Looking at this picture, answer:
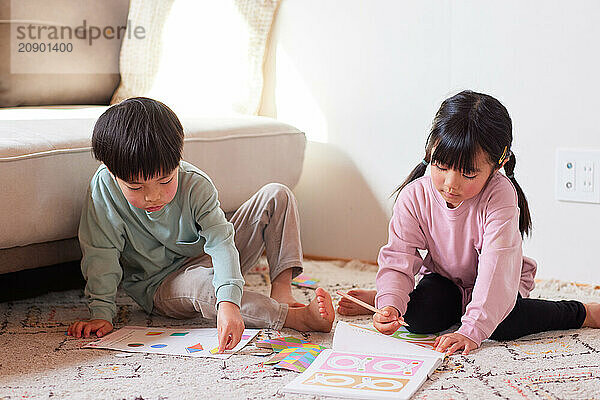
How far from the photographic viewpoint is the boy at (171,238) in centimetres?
120

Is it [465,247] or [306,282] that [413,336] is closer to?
[465,247]

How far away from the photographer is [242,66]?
1.96m

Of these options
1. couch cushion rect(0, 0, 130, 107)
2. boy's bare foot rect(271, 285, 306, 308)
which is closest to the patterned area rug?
boy's bare foot rect(271, 285, 306, 308)

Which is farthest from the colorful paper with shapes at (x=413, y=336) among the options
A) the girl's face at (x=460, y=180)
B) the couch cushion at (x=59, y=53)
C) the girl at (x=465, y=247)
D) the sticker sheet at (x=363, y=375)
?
the couch cushion at (x=59, y=53)

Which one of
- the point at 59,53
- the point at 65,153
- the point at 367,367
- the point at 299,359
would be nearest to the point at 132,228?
the point at 65,153

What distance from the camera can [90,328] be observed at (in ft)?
4.22

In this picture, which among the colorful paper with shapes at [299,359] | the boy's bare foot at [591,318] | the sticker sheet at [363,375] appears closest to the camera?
the sticker sheet at [363,375]

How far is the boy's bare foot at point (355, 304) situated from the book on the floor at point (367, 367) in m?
0.17

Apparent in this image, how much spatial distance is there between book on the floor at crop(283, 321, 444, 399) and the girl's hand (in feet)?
0.06

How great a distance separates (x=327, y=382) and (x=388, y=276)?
34 centimetres

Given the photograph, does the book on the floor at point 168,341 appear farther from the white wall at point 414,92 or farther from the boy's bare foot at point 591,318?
the white wall at point 414,92

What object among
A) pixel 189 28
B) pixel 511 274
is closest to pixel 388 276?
pixel 511 274

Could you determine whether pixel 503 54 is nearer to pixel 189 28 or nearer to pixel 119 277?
pixel 189 28

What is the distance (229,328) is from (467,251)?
17.1 inches
